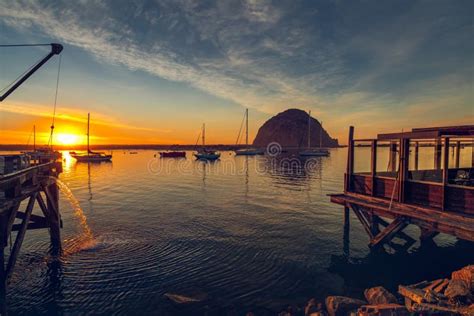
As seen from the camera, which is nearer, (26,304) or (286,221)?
(26,304)

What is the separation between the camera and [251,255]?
1489cm

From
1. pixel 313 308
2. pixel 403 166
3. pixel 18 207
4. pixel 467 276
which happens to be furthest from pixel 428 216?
pixel 18 207

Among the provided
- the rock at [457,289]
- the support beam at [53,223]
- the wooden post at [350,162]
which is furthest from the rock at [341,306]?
the support beam at [53,223]

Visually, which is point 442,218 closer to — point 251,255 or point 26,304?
point 251,255

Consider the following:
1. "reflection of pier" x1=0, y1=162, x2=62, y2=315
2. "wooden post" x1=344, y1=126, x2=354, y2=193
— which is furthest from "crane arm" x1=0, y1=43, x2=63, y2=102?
"wooden post" x1=344, y1=126, x2=354, y2=193

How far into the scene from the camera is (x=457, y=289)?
26.5 ft

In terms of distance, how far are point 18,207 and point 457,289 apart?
1613 cm

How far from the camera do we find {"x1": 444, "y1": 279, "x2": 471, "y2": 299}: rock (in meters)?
7.91

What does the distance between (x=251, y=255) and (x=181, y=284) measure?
465 centimetres

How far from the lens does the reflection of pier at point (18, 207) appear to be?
9.95 meters

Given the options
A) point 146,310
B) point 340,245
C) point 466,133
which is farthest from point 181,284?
point 466,133

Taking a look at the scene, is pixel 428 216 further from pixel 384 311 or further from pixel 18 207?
pixel 18 207

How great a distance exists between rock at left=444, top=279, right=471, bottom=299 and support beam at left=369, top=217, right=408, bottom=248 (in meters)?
4.42

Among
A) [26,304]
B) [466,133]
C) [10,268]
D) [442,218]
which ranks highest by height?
→ [466,133]
